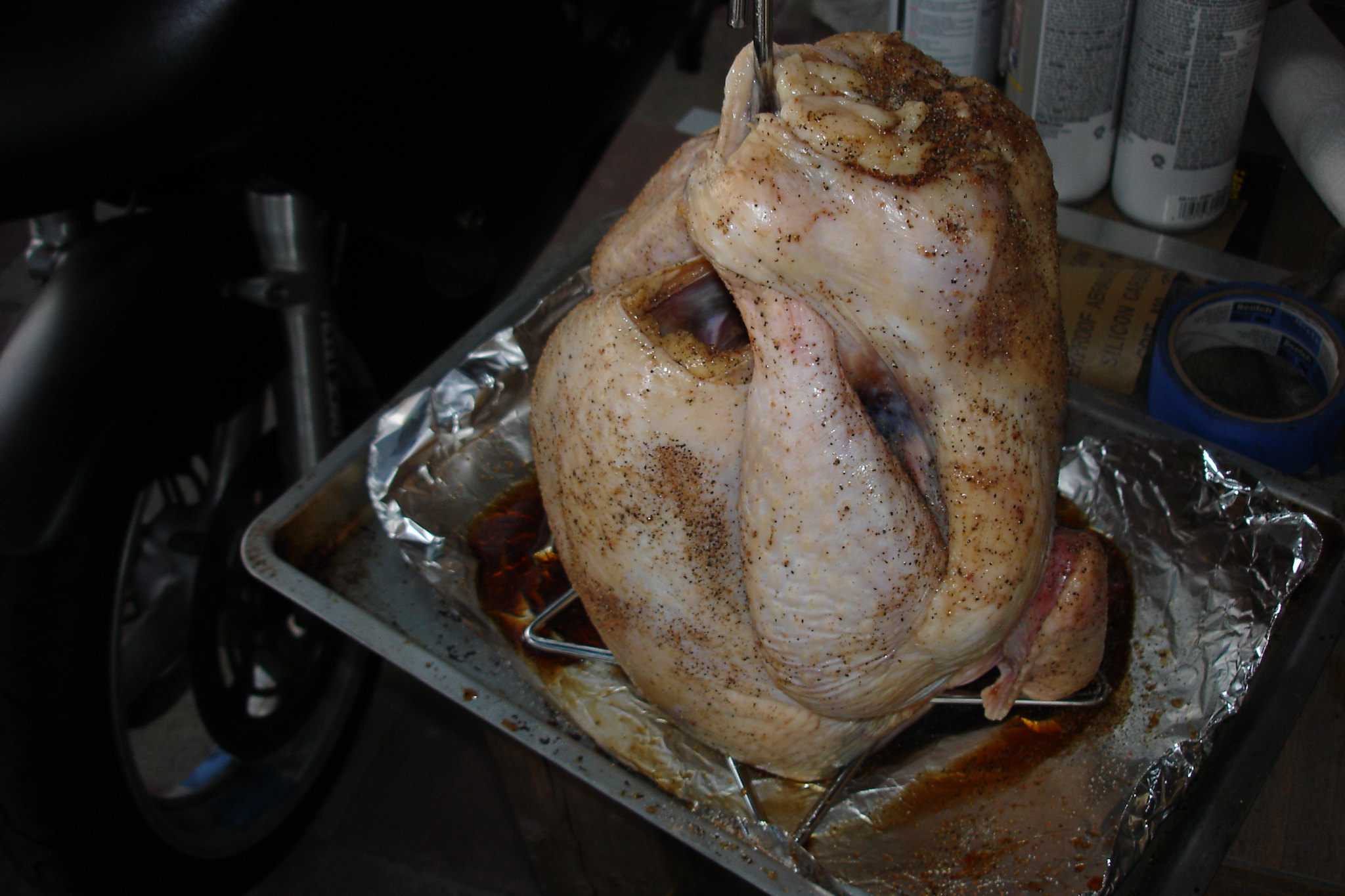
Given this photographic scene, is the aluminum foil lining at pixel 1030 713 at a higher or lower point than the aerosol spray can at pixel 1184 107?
lower

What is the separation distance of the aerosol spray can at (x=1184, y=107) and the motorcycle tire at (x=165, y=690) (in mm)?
1391

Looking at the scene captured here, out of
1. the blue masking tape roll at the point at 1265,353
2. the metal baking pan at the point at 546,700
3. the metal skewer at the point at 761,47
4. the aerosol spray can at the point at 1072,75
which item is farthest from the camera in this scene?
the aerosol spray can at the point at 1072,75

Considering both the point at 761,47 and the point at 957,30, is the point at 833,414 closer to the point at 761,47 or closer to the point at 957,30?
the point at 761,47

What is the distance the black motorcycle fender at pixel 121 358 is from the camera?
1.16 metres

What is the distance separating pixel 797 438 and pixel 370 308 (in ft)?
4.01

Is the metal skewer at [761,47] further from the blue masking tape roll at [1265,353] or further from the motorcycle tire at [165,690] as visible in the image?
the motorcycle tire at [165,690]

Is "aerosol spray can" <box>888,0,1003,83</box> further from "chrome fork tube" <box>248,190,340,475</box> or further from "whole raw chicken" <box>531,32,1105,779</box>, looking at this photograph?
"chrome fork tube" <box>248,190,340,475</box>

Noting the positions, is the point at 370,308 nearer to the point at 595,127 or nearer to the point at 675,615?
the point at 595,127

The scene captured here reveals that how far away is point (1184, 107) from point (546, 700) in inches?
44.7

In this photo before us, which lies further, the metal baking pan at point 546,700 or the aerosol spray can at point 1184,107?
the aerosol spray can at point 1184,107

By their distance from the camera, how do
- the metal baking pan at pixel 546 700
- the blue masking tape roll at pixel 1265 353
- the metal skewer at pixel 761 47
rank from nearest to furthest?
the metal skewer at pixel 761 47, the metal baking pan at pixel 546 700, the blue masking tape roll at pixel 1265 353

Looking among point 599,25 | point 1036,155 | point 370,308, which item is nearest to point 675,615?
point 1036,155

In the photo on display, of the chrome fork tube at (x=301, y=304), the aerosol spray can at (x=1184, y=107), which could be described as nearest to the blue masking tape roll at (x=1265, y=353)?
the aerosol spray can at (x=1184, y=107)

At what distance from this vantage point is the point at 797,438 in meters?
0.79
